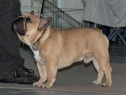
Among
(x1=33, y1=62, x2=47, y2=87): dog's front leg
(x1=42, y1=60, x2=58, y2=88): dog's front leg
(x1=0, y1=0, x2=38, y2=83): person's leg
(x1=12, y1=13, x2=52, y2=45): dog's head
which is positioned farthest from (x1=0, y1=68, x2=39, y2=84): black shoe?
(x1=12, y1=13, x2=52, y2=45): dog's head

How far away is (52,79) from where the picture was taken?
8.13 feet

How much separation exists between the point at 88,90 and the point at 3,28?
0.83m

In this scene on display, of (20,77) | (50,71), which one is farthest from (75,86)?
(20,77)

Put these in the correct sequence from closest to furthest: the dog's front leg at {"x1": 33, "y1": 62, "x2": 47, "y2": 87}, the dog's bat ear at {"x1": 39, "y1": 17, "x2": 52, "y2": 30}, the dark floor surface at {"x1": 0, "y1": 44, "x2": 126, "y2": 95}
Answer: the dark floor surface at {"x1": 0, "y1": 44, "x2": 126, "y2": 95}
the dog's bat ear at {"x1": 39, "y1": 17, "x2": 52, "y2": 30}
the dog's front leg at {"x1": 33, "y1": 62, "x2": 47, "y2": 87}

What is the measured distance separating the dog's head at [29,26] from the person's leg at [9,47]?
0.93 ft

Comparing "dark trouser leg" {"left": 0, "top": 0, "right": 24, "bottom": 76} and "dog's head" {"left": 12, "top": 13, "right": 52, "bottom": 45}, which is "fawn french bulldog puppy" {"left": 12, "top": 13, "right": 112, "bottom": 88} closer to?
"dog's head" {"left": 12, "top": 13, "right": 52, "bottom": 45}

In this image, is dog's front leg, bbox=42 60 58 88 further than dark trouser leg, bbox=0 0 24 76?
No

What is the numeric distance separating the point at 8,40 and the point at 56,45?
43 cm

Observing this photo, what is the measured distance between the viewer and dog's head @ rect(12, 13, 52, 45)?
7.80 ft

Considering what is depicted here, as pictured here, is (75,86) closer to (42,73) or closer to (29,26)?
(42,73)

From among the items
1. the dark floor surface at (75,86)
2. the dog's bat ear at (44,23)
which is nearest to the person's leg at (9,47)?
the dark floor surface at (75,86)

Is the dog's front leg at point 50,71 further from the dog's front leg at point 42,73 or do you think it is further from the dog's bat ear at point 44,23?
the dog's bat ear at point 44,23

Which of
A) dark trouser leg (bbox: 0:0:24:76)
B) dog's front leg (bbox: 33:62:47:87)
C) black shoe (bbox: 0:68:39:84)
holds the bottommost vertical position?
black shoe (bbox: 0:68:39:84)

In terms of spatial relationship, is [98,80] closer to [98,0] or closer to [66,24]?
[98,0]
